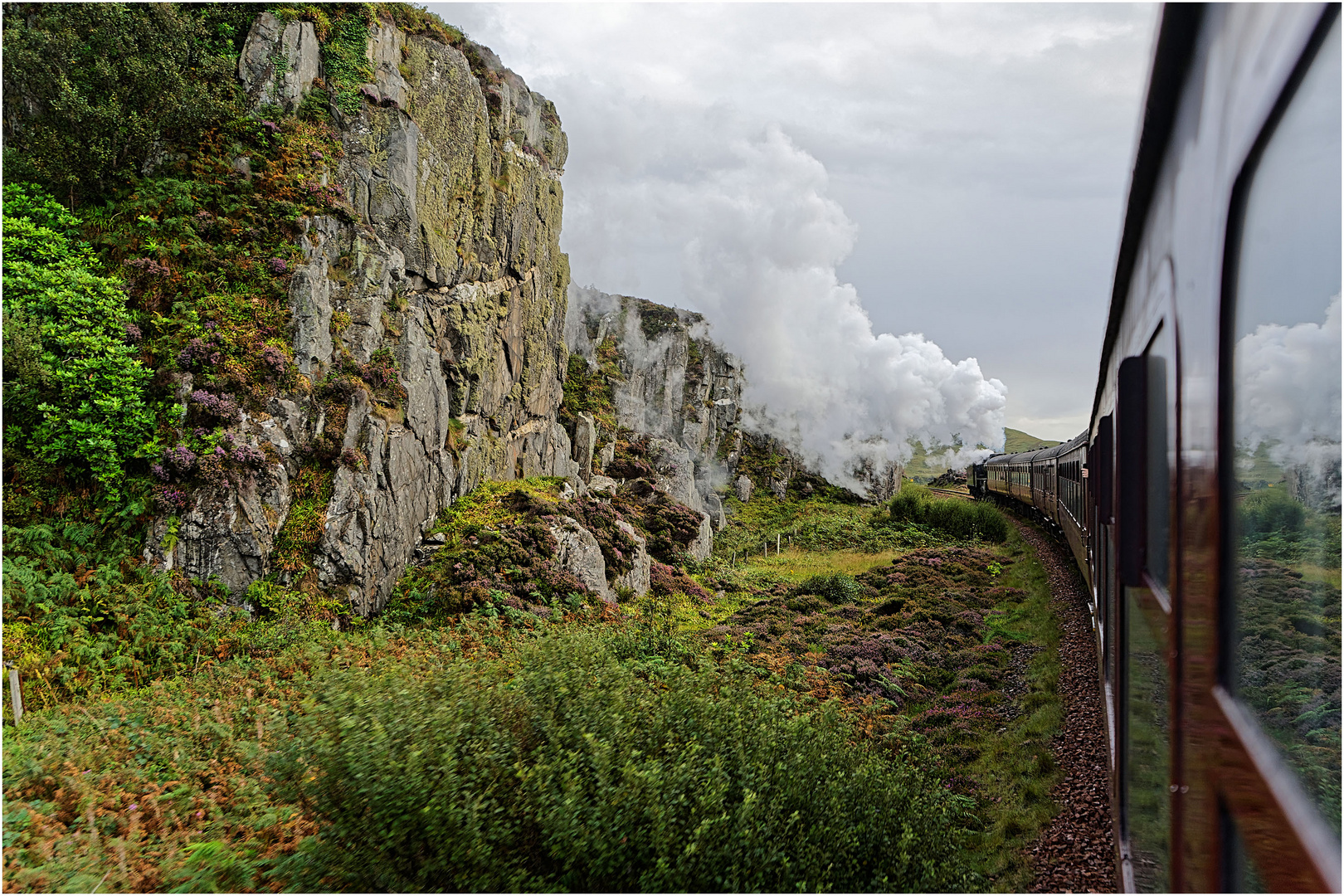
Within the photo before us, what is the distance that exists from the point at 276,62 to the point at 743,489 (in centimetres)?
2881

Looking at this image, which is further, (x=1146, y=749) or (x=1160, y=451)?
(x=1146, y=749)

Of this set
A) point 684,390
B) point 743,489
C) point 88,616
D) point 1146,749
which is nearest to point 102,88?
point 88,616

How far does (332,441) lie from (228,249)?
469 cm

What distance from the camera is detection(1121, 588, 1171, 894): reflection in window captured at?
207 centimetres

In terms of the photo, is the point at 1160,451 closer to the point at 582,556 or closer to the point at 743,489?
the point at 582,556

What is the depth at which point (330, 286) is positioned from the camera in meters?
14.1

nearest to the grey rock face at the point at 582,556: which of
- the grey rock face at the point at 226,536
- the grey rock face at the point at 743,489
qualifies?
the grey rock face at the point at 226,536

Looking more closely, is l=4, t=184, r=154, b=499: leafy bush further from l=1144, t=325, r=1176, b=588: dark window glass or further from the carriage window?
the carriage window

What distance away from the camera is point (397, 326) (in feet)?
49.9

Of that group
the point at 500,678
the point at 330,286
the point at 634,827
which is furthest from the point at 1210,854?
the point at 330,286

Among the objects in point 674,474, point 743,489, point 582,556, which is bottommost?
point 582,556

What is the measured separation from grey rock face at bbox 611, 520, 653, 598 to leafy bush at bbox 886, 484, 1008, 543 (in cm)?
1578

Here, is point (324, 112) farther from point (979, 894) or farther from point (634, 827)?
point (979, 894)

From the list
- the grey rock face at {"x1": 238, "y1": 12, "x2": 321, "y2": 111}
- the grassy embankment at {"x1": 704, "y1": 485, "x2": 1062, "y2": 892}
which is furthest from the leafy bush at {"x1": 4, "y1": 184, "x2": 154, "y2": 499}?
the grassy embankment at {"x1": 704, "y1": 485, "x2": 1062, "y2": 892}
